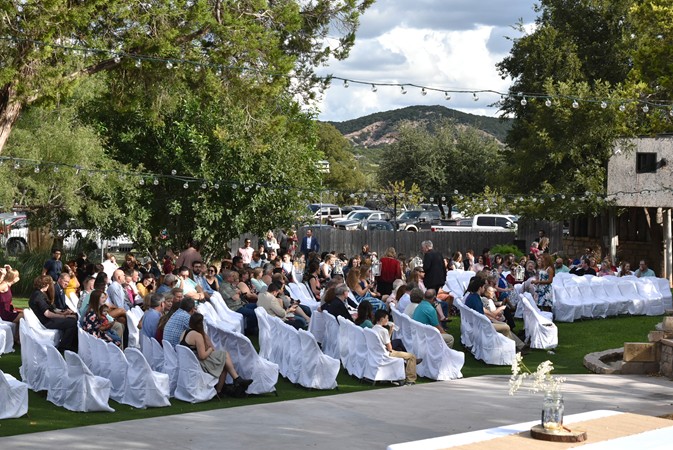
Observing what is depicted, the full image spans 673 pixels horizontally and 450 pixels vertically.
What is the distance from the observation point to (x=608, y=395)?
13.4 meters

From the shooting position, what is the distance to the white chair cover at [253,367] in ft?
42.6

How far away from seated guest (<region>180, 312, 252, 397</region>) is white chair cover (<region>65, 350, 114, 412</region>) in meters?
1.17

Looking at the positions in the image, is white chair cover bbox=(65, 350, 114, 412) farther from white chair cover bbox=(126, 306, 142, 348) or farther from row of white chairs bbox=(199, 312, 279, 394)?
white chair cover bbox=(126, 306, 142, 348)

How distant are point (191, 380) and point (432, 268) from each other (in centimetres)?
889

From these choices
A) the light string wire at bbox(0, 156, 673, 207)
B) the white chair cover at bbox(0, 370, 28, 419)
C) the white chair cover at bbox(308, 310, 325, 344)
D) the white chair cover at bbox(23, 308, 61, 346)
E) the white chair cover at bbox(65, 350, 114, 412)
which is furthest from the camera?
the light string wire at bbox(0, 156, 673, 207)

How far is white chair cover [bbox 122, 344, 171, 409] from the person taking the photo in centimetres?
1194

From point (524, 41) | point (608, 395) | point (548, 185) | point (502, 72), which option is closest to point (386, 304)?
point (608, 395)

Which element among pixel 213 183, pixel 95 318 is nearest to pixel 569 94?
pixel 213 183

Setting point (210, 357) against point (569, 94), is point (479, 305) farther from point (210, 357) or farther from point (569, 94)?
point (569, 94)

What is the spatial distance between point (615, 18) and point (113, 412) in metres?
35.5

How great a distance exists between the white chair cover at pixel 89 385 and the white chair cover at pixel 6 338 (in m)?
3.97

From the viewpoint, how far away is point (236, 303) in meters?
18.3

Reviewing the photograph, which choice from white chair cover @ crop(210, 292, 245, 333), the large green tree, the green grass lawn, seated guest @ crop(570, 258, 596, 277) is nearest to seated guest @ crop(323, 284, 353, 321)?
the green grass lawn

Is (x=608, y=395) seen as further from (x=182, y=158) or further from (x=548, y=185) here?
(x=548, y=185)
